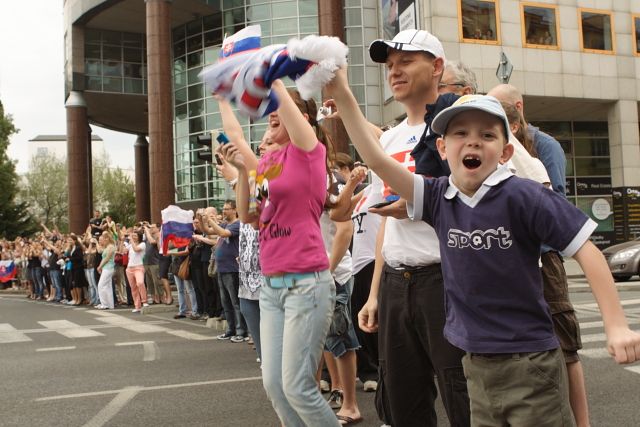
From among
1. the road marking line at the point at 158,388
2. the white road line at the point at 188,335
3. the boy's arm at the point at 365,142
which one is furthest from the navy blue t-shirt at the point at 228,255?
the boy's arm at the point at 365,142

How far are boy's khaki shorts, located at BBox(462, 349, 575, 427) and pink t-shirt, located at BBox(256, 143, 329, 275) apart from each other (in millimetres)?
A: 1124

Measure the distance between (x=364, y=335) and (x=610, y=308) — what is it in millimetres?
3897

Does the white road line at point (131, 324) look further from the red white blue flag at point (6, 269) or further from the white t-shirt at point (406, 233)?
the red white blue flag at point (6, 269)

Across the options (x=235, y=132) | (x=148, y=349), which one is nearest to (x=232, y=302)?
(x=148, y=349)

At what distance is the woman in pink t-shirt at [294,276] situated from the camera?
3.04 meters

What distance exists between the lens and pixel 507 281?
2.25 meters

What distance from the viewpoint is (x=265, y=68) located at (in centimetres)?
228

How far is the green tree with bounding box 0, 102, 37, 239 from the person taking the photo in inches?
1812

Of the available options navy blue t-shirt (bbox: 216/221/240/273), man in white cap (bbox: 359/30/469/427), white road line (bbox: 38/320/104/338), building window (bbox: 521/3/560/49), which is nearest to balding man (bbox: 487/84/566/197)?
man in white cap (bbox: 359/30/469/427)

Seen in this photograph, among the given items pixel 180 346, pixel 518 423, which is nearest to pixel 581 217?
pixel 518 423

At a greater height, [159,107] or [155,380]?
[159,107]

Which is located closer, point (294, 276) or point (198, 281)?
point (294, 276)

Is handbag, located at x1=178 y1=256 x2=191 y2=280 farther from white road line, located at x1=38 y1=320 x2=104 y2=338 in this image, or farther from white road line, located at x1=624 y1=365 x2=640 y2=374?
white road line, located at x1=624 y1=365 x2=640 y2=374

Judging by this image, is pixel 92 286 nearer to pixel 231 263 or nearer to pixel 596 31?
pixel 231 263
